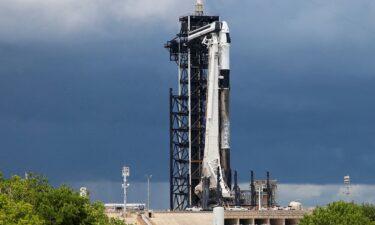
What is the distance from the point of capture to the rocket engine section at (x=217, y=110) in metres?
190

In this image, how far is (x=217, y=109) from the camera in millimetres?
191875

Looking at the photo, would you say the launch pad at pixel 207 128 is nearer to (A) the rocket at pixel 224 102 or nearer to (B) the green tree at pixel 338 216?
(A) the rocket at pixel 224 102

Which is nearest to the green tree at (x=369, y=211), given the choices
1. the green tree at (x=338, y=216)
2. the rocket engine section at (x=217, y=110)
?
the green tree at (x=338, y=216)

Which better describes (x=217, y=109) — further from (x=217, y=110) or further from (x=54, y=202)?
(x=54, y=202)

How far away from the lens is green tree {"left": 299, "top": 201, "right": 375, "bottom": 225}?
136 metres

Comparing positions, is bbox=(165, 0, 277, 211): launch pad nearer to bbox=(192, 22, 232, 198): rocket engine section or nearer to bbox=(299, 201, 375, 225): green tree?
bbox=(192, 22, 232, 198): rocket engine section

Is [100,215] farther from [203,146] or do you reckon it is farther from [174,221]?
[203,146]

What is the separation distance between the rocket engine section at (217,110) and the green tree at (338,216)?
48798mm

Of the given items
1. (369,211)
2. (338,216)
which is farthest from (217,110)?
(338,216)

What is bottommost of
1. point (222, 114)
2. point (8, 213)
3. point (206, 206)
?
point (8, 213)

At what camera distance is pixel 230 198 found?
189m

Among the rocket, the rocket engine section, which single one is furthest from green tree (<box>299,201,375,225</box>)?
the rocket

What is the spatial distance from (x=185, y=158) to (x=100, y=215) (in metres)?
78.2

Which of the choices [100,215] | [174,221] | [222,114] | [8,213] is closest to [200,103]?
[222,114]
